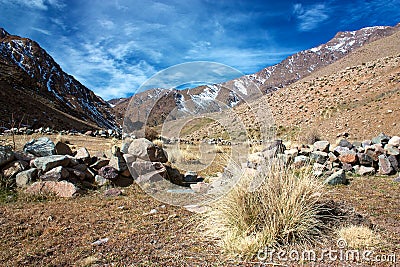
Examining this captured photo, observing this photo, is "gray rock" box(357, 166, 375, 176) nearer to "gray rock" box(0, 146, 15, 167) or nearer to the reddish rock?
the reddish rock

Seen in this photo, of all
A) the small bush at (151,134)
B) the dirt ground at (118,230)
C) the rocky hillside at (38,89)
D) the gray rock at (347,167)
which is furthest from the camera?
the rocky hillside at (38,89)

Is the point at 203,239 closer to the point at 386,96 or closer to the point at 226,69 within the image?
the point at 226,69

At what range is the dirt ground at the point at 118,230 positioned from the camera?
134 inches

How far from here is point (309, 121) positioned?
79.6ft

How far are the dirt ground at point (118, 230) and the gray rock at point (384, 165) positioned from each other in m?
2.05

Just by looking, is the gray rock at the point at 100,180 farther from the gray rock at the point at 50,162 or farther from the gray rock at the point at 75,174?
the gray rock at the point at 50,162

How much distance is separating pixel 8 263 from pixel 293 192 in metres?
3.68

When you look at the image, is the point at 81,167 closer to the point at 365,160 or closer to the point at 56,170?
the point at 56,170

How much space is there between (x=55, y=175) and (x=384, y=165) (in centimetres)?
908

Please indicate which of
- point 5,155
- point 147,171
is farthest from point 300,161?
point 5,155

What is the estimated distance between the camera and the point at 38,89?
170 feet

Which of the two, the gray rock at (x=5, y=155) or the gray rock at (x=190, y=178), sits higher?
the gray rock at (x=5, y=155)

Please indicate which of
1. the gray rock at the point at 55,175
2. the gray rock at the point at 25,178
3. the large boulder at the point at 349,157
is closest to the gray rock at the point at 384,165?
the large boulder at the point at 349,157

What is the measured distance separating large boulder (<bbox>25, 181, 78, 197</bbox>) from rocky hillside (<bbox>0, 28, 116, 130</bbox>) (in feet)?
89.9
